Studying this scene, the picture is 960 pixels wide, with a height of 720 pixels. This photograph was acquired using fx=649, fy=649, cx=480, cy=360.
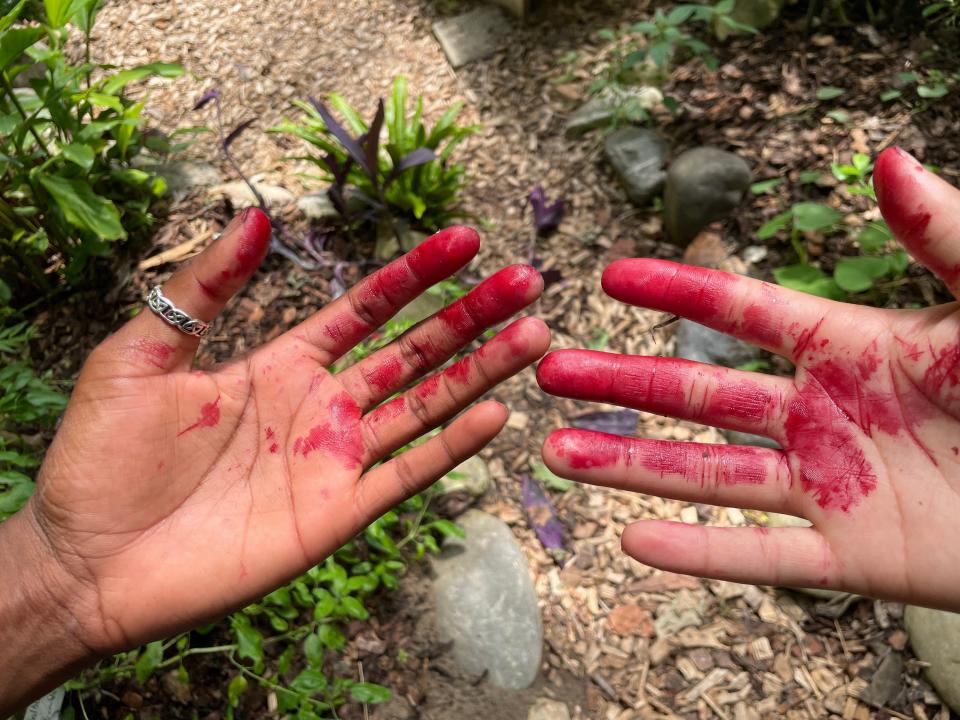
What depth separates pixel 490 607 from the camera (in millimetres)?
2365

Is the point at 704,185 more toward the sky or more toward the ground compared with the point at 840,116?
more toward the ground

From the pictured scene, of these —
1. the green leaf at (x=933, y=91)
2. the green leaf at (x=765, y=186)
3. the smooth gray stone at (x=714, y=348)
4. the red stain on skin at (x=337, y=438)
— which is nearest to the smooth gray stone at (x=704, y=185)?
the green leaf at (x=765, y=186)

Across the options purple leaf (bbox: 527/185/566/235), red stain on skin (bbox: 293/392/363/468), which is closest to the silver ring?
red stain on skin (bbox: 293/392/363/468)

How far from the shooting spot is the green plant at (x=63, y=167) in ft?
8.49

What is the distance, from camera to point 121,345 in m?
1.57

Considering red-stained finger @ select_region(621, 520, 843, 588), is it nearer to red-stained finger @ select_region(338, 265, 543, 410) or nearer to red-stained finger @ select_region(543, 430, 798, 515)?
red-stained finger @ select_region(543, 430, 798, 515)

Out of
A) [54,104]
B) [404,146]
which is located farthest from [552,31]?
[54,104]

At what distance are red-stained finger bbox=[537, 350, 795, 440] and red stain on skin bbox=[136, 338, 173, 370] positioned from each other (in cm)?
93

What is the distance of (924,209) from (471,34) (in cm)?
370

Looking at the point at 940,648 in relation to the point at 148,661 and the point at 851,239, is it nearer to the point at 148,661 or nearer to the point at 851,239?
the point at 851,239

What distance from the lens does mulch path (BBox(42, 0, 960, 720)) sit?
228 centimetres

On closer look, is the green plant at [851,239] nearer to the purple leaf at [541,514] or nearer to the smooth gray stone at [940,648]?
the smooth gray stone at [940,648]

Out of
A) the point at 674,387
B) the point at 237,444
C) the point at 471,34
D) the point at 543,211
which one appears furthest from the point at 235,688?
the point at 471,34

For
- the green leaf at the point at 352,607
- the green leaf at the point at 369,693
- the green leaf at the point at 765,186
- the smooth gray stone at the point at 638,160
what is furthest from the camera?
the smooth gray stone at the point at 638,160
